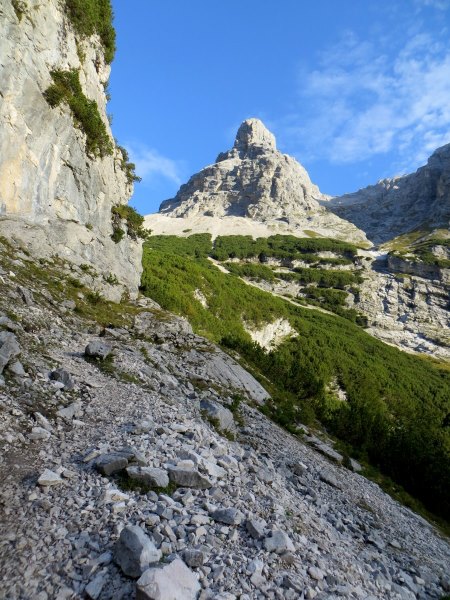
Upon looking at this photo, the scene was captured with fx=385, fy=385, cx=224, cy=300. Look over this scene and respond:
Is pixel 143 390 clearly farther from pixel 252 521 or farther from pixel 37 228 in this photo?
pixel 37 228

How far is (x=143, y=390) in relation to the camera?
13.4 metres

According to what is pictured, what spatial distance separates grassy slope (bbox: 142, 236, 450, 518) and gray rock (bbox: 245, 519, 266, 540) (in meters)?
12.7

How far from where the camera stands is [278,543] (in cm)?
675

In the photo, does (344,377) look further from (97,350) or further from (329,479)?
(97,350)

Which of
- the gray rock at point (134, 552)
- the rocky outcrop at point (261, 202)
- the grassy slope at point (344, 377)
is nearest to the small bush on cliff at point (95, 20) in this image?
the grassy slope at point (344, 377)

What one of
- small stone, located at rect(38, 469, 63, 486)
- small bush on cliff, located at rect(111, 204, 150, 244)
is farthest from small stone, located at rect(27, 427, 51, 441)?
small bush on cliff, located at rect(111, 204, 150, 244)

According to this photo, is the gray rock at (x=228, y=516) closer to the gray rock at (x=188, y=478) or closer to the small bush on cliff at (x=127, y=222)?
the gray rock at (x=188, y=478)

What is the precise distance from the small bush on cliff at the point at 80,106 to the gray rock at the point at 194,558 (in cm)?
2538

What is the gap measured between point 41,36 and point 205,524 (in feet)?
90.0

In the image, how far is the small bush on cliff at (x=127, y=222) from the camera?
31.2m

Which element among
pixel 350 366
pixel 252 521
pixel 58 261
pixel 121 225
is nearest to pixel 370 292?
pixel 350 366

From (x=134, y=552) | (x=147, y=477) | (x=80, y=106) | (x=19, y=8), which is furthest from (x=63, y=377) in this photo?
(x=80, y=106)

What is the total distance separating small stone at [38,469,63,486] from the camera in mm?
6730

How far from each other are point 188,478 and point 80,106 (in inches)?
1027
